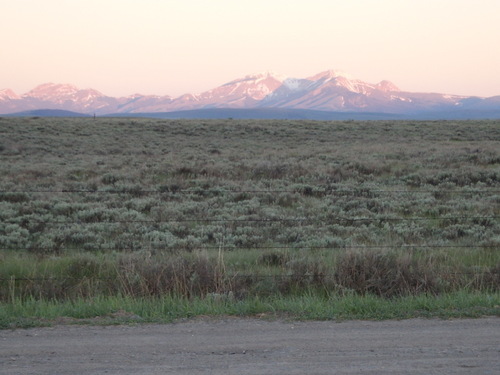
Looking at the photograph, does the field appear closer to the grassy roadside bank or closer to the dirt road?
the grassy roadside bank

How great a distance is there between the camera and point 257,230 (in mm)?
12016

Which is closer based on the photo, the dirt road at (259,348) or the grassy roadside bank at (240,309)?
the dirt road at (259,348)

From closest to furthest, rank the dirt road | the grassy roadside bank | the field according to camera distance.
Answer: the dirt road → the grassy roadside bank → the field

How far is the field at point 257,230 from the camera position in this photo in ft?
25.5

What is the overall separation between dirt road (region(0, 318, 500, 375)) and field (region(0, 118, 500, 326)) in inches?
40.3

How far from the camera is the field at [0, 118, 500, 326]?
7.77 meters

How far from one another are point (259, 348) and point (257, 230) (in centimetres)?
675

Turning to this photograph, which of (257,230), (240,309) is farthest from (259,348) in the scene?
(257,230)

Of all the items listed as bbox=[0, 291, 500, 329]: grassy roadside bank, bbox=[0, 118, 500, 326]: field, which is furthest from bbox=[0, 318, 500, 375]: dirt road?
bbox=[0, 118, 500, 326]: field

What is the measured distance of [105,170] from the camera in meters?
25.2

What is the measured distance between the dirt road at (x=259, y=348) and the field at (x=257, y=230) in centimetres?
102

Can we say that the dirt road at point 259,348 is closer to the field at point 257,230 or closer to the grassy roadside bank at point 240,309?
the grassy roadside bank at point 240,309

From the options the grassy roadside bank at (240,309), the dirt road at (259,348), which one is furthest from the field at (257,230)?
the dirt road at (259,348)

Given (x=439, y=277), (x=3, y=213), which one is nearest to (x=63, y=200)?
(x=3, y=213)
